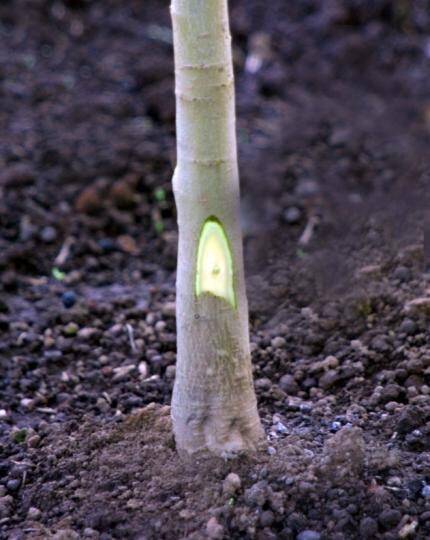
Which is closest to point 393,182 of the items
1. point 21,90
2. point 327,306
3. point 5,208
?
point 327,306

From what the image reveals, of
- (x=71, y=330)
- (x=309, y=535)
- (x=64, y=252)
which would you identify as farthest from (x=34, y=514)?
(x=64, y=252)

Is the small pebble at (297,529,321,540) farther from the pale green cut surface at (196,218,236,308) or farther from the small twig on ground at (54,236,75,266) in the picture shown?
the small twig on ground at (54,236,75,266)

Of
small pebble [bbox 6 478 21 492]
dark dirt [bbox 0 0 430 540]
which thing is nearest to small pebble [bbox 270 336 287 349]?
dark dirt [bbox 0 0 430 540]

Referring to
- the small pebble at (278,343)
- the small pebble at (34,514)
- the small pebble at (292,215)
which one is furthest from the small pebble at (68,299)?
the small pebble at (34,514)

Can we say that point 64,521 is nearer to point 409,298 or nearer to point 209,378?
point 209,378

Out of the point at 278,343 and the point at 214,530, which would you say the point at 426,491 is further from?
the point at 278,343

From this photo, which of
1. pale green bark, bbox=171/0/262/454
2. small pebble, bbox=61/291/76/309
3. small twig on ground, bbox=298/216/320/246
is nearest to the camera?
pale green bark, bbox=171/0/262/454

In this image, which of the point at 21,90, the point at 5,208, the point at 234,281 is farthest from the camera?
the point at 21,90
